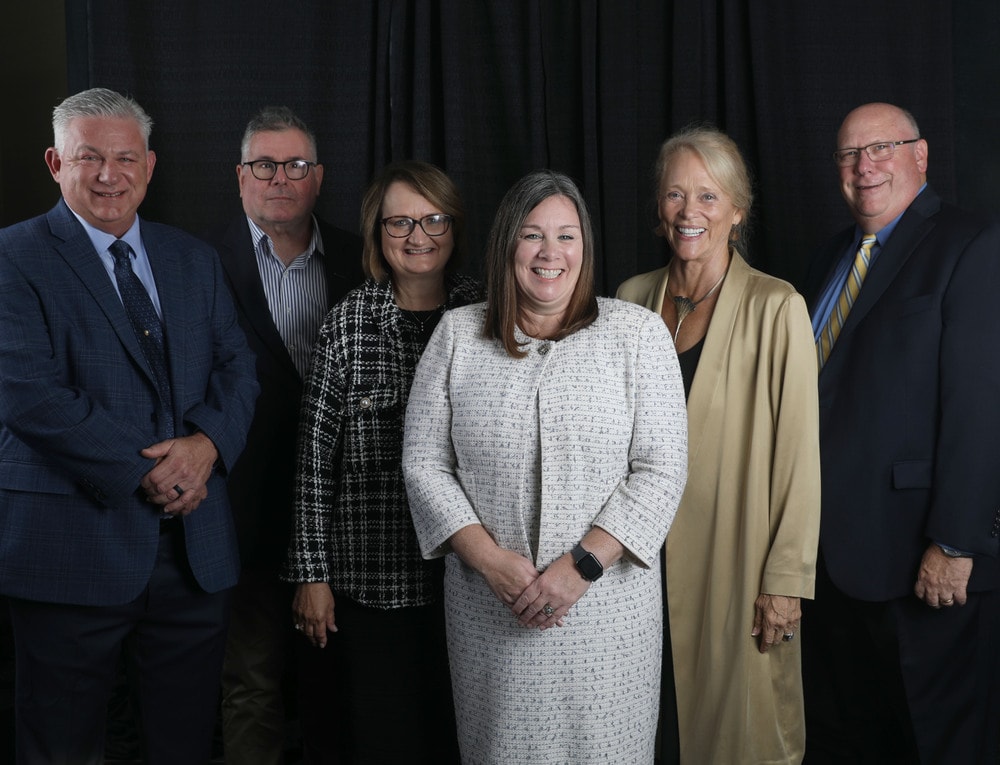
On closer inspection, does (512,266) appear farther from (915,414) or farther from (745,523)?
(915,414)

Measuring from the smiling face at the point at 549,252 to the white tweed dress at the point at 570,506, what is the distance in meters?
0.10

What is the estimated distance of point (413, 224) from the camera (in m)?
2.17

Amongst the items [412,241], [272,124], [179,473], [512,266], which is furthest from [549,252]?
[272,124]

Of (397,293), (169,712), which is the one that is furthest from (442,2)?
(169,712)

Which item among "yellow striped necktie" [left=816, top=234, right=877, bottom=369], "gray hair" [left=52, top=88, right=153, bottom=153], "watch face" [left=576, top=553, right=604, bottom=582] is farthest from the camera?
"yellow striped necktie" [left=816, top=234, right=877, bottom=369]

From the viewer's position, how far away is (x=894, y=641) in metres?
2.27

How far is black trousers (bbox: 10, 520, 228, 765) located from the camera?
2021 millimetres

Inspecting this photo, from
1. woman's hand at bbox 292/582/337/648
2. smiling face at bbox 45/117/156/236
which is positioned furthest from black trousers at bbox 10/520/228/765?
smiling face at bbox 45/117/156/236

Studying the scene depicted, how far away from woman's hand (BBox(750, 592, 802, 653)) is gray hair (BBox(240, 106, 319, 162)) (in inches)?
66.3

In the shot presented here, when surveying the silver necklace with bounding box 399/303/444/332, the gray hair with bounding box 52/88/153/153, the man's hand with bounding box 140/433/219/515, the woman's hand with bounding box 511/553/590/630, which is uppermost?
the gray hair with bounding box 52/88/153/153

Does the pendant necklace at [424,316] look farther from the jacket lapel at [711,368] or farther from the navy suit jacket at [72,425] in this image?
the jacket lapel at [711,368]

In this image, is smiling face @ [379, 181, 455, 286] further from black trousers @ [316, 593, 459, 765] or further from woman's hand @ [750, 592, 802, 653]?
woman's hand @ [750, 592, 802, 653]

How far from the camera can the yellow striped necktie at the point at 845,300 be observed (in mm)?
2348

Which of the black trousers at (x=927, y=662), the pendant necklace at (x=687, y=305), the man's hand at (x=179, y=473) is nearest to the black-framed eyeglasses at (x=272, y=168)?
the man's hand at (x=179, y=473)
